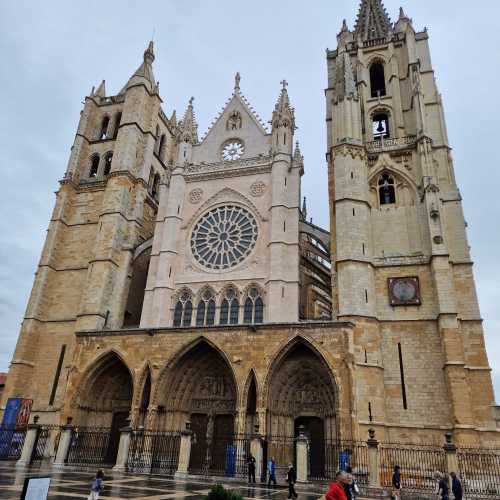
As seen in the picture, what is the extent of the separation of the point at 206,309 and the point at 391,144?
11702 mm

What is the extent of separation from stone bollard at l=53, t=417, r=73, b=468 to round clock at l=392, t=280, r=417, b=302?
512 inches

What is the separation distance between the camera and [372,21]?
28078 millimetres

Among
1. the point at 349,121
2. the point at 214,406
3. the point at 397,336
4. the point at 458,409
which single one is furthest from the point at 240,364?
the point at 349,121

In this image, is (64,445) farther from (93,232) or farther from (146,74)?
(146,74)

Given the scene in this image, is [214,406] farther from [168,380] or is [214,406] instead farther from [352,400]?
[352,400]

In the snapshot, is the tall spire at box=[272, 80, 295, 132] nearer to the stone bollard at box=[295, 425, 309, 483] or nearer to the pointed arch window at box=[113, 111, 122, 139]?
the pointed arch window at box=[113, 111, 122, 139]

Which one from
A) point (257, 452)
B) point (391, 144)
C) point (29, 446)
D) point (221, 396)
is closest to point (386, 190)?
point (391, 144)

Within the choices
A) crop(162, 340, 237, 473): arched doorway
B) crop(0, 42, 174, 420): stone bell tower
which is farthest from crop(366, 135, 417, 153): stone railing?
crop(162, 340, 237, 473): arched doorway

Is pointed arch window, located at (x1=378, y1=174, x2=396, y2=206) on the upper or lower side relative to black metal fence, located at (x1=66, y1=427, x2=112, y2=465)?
upper

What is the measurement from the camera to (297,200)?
800 inches

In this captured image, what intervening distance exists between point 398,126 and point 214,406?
15645mm

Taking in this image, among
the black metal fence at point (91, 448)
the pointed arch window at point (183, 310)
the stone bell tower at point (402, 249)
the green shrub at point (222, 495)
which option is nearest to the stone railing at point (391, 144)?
the stone bell tower at point (402, 249)

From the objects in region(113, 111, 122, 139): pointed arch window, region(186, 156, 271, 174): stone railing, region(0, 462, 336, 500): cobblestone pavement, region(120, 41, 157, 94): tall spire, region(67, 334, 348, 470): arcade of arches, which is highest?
region(120, 41, 157, 94): tall spire

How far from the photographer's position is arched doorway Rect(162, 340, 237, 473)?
1647cm
